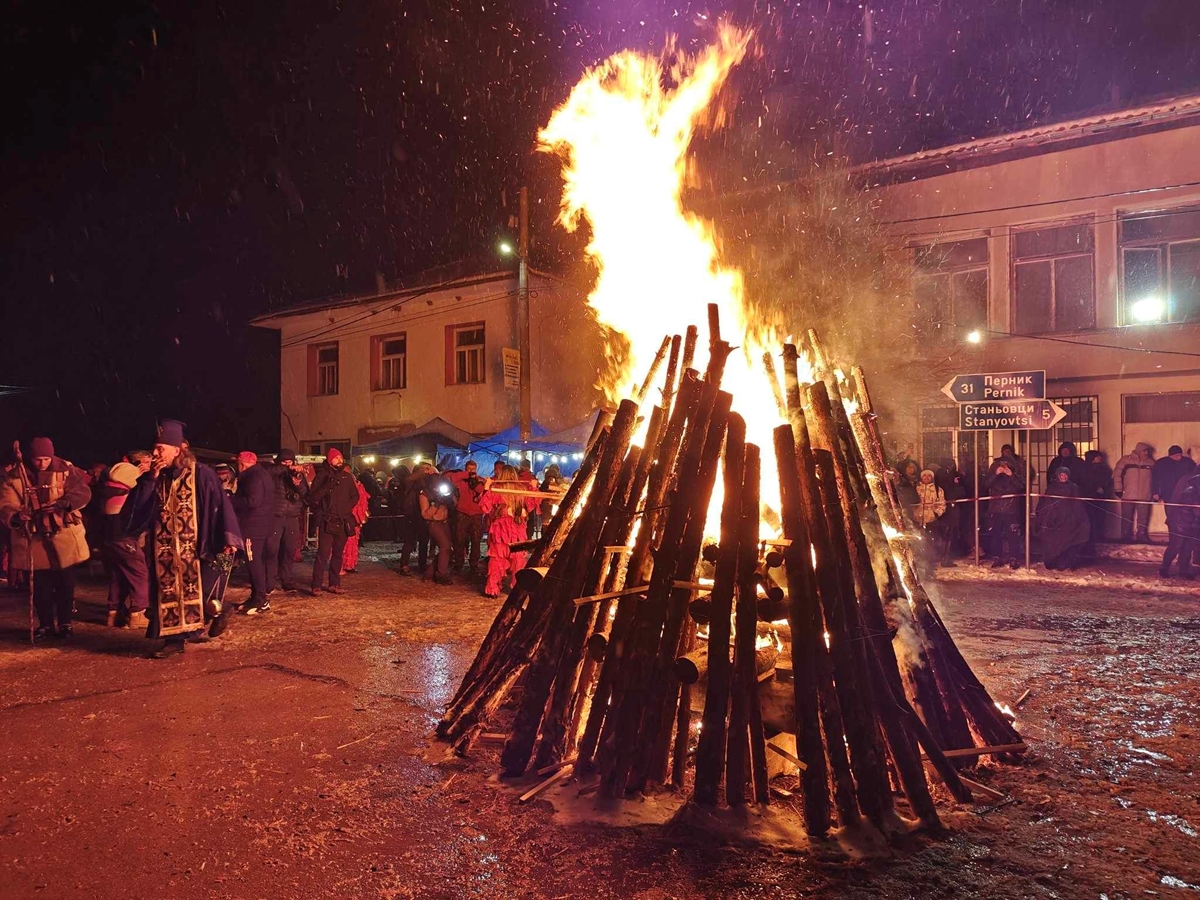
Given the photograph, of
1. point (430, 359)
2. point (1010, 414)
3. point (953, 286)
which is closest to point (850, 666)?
point (1010, 414)

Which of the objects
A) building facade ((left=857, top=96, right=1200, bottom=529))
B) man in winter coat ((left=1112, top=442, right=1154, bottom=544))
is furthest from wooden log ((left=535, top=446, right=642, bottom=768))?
building facade ((left=857, top=96, right=1200, bottom=529))

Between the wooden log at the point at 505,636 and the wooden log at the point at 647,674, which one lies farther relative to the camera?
the wooden log at the point at 505,636

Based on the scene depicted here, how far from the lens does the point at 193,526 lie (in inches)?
300

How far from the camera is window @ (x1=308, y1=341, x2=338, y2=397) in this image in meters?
30.2

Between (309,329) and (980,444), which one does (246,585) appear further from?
(309,329)

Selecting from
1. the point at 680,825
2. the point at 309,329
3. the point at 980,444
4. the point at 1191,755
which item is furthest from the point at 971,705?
the point at 309,329

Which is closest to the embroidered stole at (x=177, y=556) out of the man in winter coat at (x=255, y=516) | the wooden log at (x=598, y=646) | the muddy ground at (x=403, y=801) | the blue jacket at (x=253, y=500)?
the muddy ground at (x=403, y=801)

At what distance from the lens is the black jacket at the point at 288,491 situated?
420 inches

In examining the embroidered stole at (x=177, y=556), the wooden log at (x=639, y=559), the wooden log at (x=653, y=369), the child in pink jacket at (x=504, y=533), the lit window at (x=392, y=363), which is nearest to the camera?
the wooden log at (x=639, y=559)

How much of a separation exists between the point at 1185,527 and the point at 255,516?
1332 centimetres

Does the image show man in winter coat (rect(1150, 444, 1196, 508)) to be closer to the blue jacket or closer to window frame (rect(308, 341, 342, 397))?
the blue jacket

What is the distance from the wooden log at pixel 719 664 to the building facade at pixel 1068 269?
50.6 feet

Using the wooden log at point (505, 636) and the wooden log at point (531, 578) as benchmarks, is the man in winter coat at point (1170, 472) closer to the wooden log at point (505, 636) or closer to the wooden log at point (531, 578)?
the wooden log at point (505, 636)

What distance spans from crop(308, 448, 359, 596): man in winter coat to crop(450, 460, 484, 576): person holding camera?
1587mm
